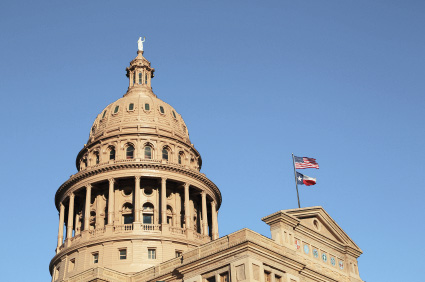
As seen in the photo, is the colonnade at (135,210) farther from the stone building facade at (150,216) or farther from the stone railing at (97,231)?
the stone railing at (97,231)

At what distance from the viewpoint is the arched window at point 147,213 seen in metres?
74.4

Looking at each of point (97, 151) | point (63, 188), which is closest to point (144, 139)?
point (97, 151)

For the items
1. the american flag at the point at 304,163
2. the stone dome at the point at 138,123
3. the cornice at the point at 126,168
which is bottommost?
the american flag at the point at 304,163

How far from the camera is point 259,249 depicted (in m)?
49.0

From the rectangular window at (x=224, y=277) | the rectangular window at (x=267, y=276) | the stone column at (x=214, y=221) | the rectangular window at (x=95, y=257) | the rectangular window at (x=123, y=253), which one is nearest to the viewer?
the rectangular window at (x=224, y=277)

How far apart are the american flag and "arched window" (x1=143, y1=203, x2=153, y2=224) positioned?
21.4 metres

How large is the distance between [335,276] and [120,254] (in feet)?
80.4

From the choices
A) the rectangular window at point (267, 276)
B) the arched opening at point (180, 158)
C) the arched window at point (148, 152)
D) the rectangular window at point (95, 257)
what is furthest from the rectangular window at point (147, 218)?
the rectangular window at point (267, 276)

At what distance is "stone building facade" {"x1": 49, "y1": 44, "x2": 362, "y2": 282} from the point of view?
55.1 meters

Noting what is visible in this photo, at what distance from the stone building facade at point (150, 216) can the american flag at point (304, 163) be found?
4.77 m

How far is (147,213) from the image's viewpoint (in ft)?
244

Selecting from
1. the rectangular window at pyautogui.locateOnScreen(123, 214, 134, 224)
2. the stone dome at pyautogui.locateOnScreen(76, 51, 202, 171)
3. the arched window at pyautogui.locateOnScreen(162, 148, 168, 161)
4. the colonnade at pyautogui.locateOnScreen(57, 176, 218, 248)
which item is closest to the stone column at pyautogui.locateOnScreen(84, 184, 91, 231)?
Answer: the colonnade at pyautogui.locateOnScreen(57, 176, 218, 248)

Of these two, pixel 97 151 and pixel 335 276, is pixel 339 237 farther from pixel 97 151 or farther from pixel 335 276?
pixel 97 151

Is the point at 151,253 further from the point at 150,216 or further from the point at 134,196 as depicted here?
the point at 134,196
